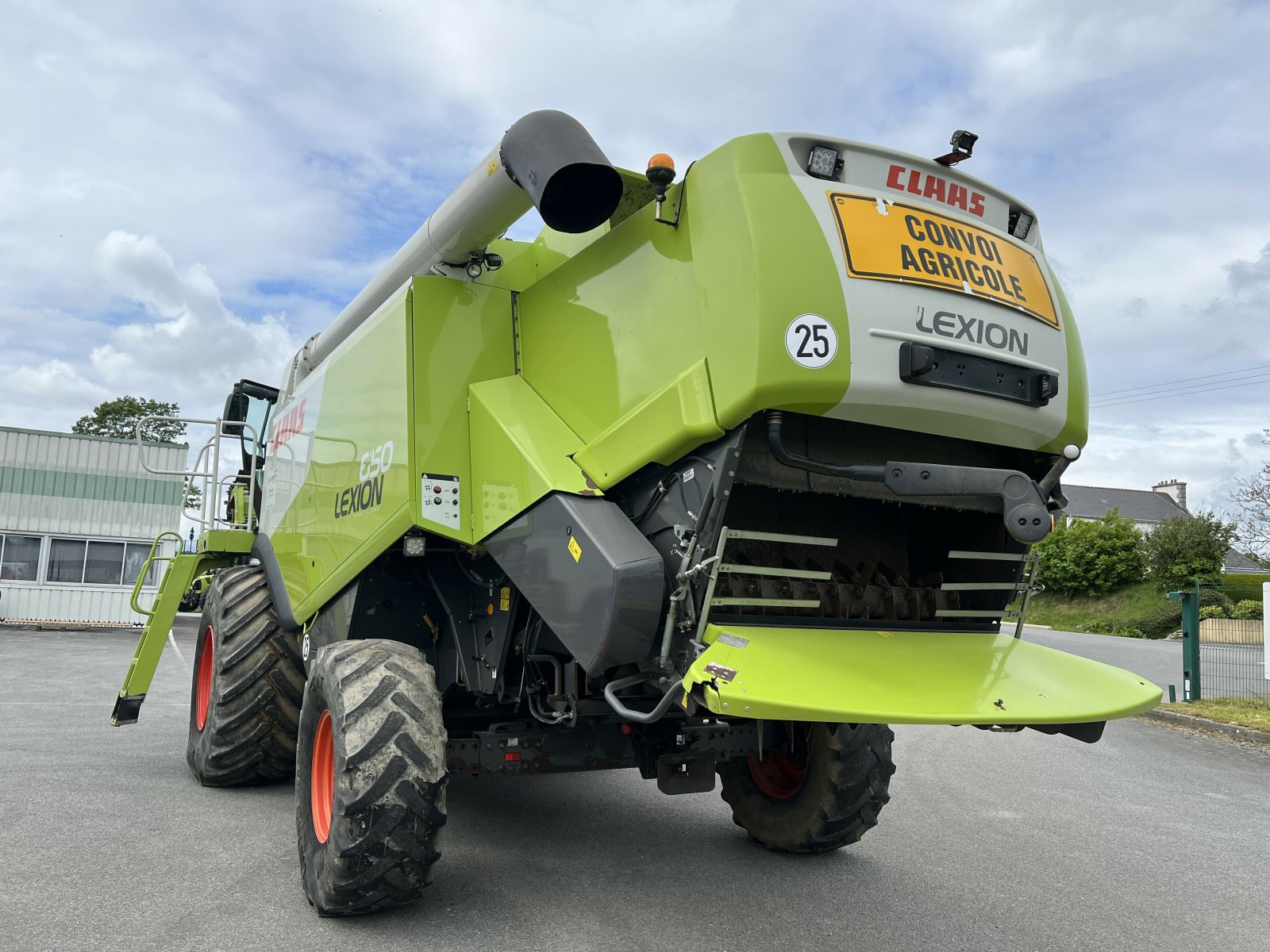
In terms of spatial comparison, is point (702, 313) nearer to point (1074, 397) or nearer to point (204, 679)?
point (1074, 397)

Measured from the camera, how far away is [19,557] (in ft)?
72.3

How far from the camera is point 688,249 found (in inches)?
128

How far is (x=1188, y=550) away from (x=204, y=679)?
29.9m

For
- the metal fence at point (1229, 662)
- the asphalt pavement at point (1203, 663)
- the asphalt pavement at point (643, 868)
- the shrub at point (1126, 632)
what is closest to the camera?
the asphalt pavement at point (643, 868)

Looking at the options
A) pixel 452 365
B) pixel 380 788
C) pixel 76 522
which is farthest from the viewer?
pixel 76 522

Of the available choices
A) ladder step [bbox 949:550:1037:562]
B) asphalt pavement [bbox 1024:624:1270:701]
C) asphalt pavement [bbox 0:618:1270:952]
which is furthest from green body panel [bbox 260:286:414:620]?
asphalt pavement [bbox 1024:624:1270:701]

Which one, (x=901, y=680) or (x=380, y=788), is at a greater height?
(x=901, y=680)

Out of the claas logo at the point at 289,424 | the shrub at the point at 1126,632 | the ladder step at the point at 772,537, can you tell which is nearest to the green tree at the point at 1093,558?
the shrub at the point at 1126,632

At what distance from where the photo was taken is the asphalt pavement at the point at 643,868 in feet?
12.1

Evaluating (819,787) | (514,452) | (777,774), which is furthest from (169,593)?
(819,787)

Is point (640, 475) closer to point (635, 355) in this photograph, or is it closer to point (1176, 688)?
point (635, 355)

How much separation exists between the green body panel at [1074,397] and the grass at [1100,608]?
26.5 m

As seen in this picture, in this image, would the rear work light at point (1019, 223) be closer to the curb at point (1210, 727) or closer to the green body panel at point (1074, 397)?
the green body panel at point (1074, 397)

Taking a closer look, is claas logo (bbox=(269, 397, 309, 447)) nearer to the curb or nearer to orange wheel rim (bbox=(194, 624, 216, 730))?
orange wheel rim (bbox=(194, 624, 216, 730))
